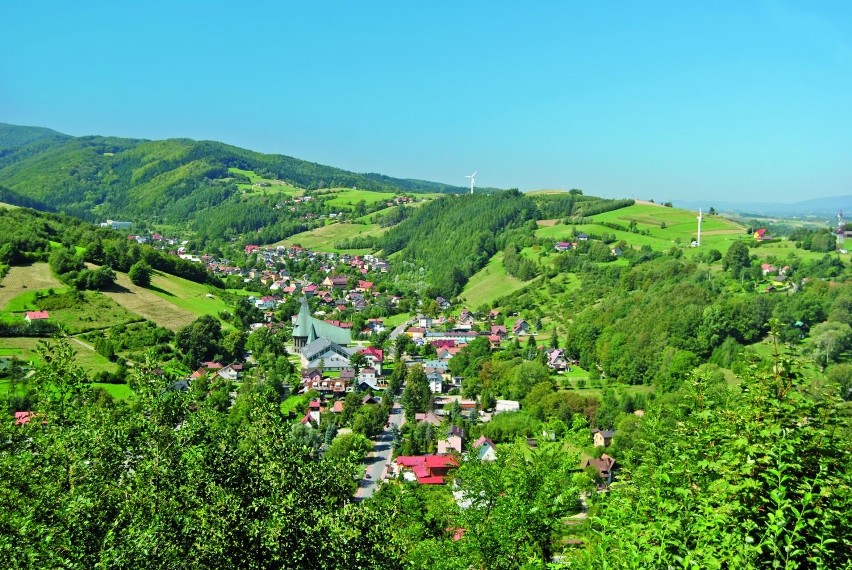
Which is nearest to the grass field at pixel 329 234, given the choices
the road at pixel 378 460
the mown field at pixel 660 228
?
the mown field at pixel 660 228

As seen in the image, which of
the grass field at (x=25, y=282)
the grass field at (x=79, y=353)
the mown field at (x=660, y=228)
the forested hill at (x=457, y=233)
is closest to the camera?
the grass field at (x=79, y=353)

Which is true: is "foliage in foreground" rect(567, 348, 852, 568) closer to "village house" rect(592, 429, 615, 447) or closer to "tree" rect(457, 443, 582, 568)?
"tree" rect(457, 443, 582, 568)

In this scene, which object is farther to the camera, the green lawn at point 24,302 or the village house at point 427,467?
the green lawn at point 24,302

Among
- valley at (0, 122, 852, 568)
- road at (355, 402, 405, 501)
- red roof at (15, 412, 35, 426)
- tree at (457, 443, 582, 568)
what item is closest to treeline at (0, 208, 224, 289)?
valley at (0, 122, 852, 568)

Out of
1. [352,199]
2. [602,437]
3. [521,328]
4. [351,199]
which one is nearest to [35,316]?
[602,437]

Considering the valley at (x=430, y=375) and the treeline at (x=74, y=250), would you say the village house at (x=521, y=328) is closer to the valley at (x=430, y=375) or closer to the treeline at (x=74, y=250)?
the valley at (x=430, y=375)

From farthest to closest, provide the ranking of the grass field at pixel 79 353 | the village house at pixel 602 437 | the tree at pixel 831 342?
the tree at pixel 831 342
the grass field at pixel 79 353
the village house at pixel 602 437

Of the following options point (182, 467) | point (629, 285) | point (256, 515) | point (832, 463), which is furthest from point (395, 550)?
point (629, 285)
